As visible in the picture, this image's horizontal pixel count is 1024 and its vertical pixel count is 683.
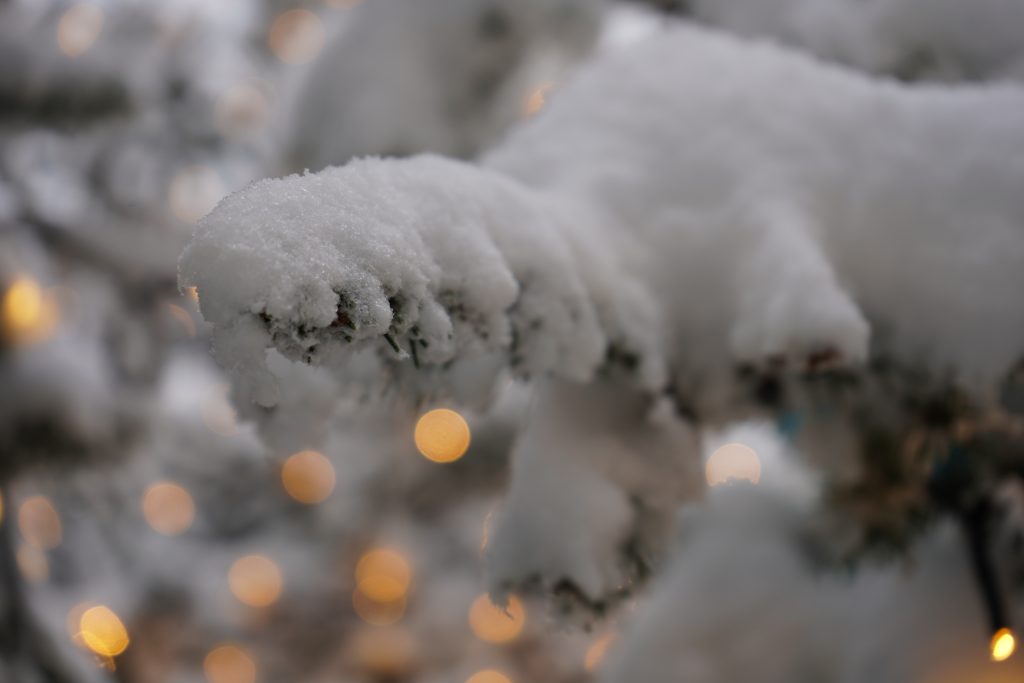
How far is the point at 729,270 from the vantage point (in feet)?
1.79

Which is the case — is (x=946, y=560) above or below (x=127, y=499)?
below

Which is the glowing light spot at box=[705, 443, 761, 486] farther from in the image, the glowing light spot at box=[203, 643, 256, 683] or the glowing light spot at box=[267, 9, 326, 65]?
the glowing light spot at box=[267, 9, 326, 65]

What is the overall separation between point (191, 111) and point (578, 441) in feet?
6.47

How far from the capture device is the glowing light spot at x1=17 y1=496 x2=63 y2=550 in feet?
7.38

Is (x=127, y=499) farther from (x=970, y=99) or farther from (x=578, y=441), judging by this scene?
(x=970, y=99)

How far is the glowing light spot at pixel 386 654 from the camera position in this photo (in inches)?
90.3

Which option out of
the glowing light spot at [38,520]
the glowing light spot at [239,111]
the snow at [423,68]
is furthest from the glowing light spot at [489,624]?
the glowing light spot at [239,111]

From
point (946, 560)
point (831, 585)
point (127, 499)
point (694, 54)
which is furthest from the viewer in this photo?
point (127, 499)

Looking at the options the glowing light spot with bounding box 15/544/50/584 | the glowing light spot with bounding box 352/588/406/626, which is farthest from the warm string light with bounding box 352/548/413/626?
the glowing light spot with bounding box 15/544/50/584

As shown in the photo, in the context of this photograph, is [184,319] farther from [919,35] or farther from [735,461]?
[919,35]

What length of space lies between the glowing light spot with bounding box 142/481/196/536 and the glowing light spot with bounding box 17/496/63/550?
0.89ft

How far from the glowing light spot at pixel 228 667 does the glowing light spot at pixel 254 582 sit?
0.17 m

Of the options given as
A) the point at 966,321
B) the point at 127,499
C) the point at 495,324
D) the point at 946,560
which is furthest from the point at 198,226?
the point at 127,499

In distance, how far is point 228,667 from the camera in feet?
7.41
